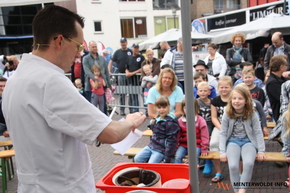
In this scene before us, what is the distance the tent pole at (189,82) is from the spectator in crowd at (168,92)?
2912 millimetres

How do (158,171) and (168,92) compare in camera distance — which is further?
(168,92)

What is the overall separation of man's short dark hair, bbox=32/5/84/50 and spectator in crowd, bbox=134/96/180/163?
8.47 ft

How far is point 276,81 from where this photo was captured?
462 centimetres

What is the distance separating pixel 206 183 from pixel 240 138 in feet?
2.73

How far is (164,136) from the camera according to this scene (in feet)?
13.1

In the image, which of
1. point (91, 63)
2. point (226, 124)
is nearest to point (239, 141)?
point (226, 124)

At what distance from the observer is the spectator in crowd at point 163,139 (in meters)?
3.93

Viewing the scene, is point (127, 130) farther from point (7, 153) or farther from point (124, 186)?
point (7, 153)

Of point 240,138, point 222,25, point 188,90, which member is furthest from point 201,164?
point 222,25

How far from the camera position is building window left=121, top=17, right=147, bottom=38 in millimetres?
27828

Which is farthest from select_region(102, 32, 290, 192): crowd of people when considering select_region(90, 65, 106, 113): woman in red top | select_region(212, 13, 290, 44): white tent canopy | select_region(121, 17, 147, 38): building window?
select_region(121, 17, 147, 38): building window

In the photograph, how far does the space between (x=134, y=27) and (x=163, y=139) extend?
2513 cm

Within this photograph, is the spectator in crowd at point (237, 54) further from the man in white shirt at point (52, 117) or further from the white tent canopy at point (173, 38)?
the man in white shirt at point (52, 117)

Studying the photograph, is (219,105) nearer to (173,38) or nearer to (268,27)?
(268,27)
